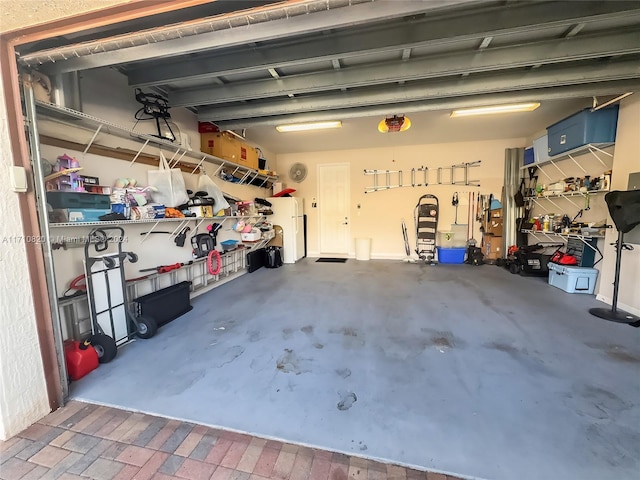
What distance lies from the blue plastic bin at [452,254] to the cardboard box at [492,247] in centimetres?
49

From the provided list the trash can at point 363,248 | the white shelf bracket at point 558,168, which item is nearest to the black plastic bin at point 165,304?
the trash can at point 363,248

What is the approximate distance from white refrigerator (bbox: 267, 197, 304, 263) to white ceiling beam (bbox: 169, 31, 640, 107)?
3.08 m

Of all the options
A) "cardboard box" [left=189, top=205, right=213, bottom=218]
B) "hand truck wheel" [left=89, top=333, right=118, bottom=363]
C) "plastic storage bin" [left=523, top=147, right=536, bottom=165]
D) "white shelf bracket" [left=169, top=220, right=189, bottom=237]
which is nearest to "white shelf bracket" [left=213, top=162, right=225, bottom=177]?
"cardboard box" [left=189, top=205, right=213, bottom=218]

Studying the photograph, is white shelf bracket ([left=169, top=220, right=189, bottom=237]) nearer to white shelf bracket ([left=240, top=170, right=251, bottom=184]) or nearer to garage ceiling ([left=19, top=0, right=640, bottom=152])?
garage ceiling ([left=19, top=0, right=640, bottom=152])

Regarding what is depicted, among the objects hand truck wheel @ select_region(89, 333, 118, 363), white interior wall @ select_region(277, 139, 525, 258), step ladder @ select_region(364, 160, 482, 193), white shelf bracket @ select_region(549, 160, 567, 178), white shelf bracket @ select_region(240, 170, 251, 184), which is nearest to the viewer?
hand truck wheel @ select_region(89, 333, 118, 363)

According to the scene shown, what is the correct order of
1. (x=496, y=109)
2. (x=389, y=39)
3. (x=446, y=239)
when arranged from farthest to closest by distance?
(x=446, y=239), (x=496, y=109), (x=389, y=39)

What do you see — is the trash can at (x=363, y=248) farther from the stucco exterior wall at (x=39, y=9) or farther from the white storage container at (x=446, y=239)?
the stucco exterior wall at (x=39, y=9)

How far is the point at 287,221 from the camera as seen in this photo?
607 centimetres

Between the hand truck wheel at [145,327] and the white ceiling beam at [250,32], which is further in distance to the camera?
the hand truck wheel at [145,327]

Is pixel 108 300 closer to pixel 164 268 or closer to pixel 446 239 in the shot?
pixel 164 268

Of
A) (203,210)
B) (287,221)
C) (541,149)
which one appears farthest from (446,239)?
(203,210)

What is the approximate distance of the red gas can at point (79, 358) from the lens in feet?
6.38

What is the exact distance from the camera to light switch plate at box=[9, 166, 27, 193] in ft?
4.87

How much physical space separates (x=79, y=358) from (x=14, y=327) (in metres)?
0.61
